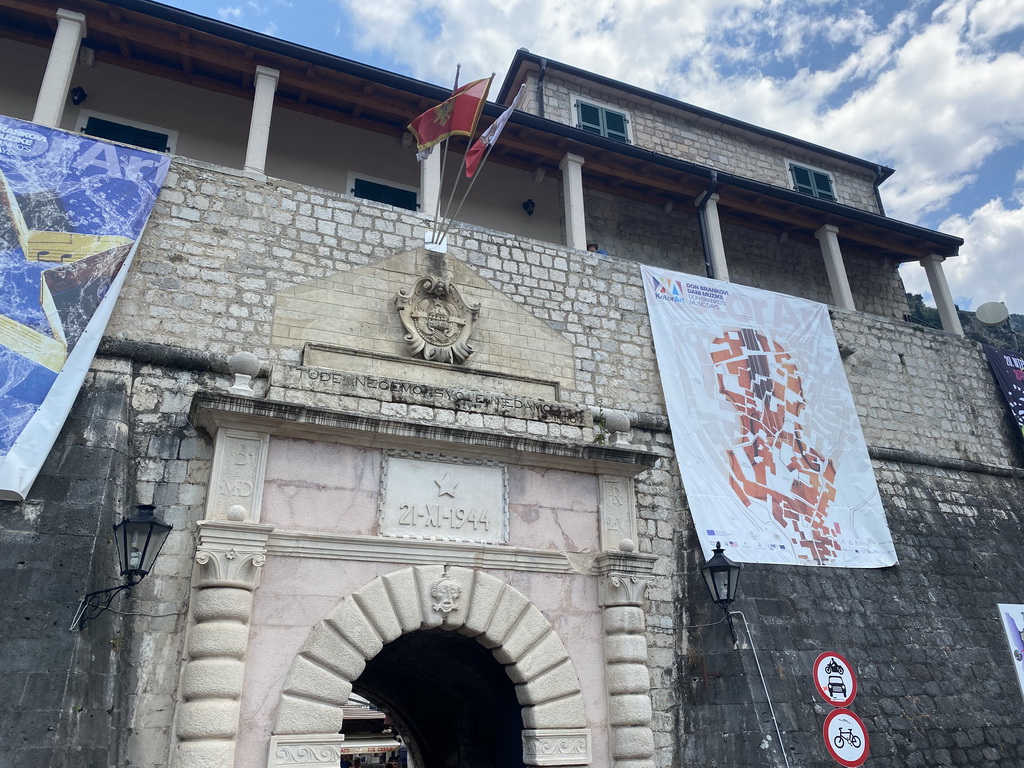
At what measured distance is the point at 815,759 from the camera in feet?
25.0

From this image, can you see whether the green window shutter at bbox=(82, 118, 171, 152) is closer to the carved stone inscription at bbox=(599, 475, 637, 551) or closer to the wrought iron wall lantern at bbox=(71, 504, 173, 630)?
the wrought iron wall lantern at bbox=(71, 504, 173, 630)

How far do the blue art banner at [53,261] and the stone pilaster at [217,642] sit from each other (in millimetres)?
1572

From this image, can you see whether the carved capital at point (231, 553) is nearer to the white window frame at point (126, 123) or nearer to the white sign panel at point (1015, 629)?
the white window frame at point (126, 123)

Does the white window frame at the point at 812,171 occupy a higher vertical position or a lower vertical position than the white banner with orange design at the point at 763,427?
higher

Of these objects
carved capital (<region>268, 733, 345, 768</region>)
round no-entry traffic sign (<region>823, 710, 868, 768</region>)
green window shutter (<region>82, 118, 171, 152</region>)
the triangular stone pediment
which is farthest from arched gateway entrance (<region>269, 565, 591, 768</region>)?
green window shutter (<region>82, 118, 171, 152</region>)

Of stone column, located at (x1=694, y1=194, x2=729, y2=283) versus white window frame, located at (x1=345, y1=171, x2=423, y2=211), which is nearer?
white window frame, located at (x1=345, y1=171, x2=423, y2=211)

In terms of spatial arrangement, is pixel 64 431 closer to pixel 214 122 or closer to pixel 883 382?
pixel 214 122

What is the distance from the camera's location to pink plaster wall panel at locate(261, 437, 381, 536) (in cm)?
615

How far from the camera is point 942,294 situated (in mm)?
13492

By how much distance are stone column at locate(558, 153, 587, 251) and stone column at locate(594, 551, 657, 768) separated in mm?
4705

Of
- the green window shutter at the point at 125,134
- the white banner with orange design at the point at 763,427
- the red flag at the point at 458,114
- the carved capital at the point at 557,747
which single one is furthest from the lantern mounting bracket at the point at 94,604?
the green window shutter at the point at 125,134

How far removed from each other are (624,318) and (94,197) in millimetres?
6072

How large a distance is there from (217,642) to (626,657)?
3.44 m

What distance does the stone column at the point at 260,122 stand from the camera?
860cm
